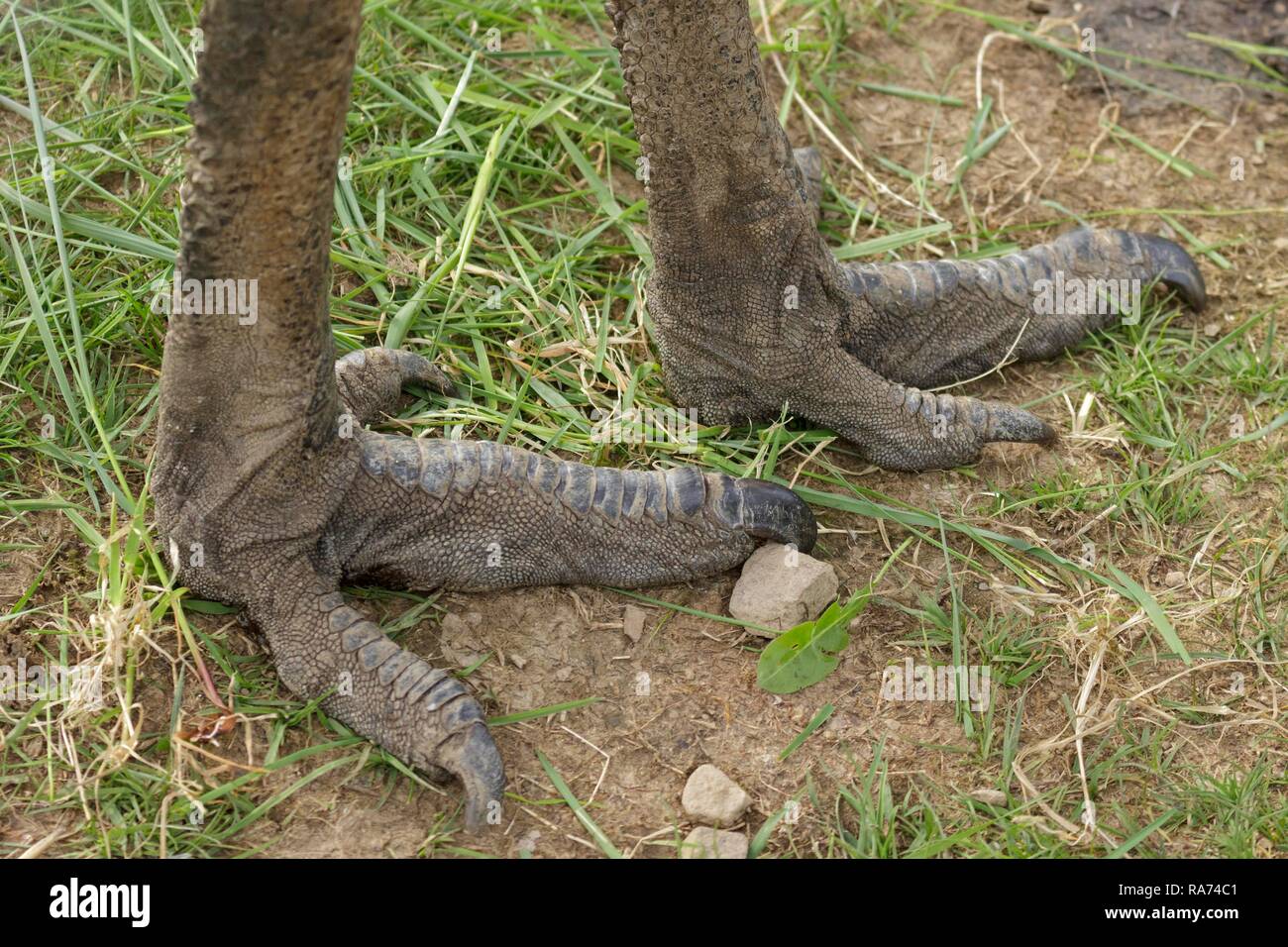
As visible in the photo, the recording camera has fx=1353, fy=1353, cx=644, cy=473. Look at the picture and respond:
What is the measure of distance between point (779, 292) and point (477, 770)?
1.43m

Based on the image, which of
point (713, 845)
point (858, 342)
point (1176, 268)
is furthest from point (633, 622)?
point (1176, 268)

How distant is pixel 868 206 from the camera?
4.25 m

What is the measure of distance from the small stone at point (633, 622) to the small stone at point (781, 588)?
0.21 meters

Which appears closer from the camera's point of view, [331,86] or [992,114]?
[331,86]

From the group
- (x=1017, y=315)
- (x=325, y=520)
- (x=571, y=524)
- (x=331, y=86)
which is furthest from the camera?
(x=1017, y=315)

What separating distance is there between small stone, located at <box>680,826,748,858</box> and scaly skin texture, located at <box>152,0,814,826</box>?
1.32 feet

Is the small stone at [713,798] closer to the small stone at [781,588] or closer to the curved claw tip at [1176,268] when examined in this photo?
the small stone at [781,588]

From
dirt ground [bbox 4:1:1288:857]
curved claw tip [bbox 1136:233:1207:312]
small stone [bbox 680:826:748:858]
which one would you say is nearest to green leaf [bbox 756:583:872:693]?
dirt ground [bbox 4:1:1288:857]

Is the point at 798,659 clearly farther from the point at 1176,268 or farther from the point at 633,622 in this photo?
the point at 1176,268

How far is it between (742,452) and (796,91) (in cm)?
160

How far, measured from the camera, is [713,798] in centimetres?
279

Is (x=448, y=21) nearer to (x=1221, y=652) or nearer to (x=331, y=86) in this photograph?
(x=331, y=86)

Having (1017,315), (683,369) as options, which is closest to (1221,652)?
(1017,315)

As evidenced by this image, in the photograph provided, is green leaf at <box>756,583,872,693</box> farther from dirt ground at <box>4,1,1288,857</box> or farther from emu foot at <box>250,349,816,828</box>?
emu foot at <box>250,349,816,828</box>
